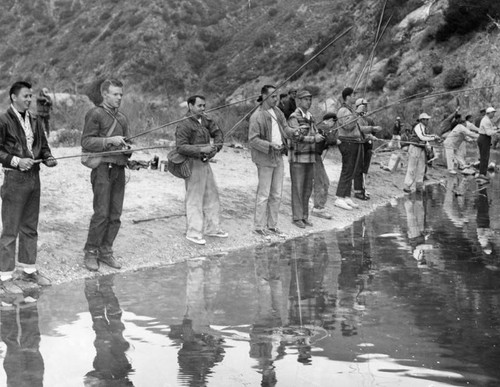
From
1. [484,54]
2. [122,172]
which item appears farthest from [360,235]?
[484,54]

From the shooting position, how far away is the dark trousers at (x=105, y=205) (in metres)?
8.93

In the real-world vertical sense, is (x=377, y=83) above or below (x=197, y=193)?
above

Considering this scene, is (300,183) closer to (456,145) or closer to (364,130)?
(364,130)

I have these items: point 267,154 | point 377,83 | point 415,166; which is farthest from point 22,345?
point 377,83

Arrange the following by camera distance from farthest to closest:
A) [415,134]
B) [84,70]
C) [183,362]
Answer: [84,70], [415,134], [183,362]

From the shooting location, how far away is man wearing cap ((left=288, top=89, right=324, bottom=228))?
12.0m

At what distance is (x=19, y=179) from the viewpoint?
26.3ft

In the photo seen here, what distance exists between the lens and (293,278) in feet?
28.8

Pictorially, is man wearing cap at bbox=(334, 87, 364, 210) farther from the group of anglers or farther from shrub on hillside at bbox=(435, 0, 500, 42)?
shrub on hillside at bbox=(435, 0, 500, 42)

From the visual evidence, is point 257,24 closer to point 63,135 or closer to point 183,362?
point 63,135

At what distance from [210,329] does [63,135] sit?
15268 mm

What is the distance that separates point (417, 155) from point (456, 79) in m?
17.9

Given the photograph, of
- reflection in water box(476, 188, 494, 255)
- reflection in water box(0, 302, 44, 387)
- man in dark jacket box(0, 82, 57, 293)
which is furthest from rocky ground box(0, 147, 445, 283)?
reflection in water box(476, 188, 494, 255)

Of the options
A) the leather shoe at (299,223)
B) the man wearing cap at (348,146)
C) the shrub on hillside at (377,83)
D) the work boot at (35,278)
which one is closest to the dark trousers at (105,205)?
the work boot at (35,278)
